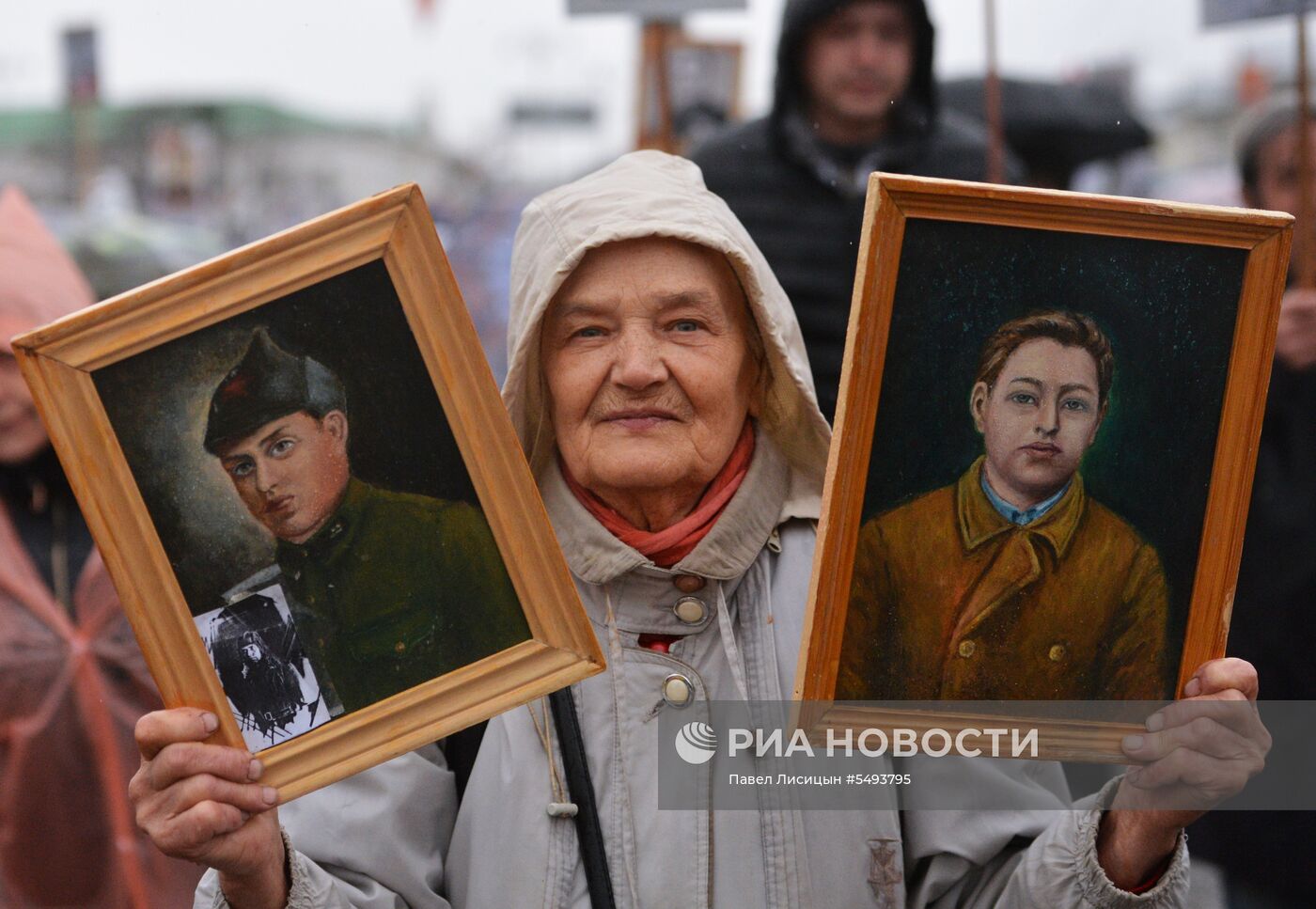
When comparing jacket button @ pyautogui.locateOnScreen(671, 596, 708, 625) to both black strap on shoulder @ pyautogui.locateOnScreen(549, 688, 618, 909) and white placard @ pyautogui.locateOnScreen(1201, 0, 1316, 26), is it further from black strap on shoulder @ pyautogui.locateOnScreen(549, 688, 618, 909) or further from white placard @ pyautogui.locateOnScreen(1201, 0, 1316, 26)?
white placard @ pyautogui.locateOnScreen(1201, 0, 1316, 26)

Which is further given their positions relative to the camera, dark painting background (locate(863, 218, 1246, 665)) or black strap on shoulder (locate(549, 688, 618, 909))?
black strap on shoulder (locate(549, 688, 618, 909))

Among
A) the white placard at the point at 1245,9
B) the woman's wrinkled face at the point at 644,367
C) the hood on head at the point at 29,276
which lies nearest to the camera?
the woman's wrinkled face at the point at 644,367

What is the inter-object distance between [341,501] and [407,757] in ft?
1.30

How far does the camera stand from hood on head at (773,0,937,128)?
10.2ft

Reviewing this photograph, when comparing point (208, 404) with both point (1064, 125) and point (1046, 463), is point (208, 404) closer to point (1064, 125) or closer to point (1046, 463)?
point (1046, 463)

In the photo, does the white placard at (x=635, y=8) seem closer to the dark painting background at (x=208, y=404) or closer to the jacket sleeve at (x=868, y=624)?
the dark painting background at (x=208, y=404)

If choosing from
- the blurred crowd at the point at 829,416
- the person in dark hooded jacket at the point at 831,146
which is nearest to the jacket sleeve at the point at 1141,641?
the blurred crowd at the point at 829,416

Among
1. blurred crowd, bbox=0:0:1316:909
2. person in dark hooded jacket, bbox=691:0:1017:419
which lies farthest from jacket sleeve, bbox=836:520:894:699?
person in dark hooded jacket, bbox=691:0:1017:419

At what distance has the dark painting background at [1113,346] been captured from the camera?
5.49 feet

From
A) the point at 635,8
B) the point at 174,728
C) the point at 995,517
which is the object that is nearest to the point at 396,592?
the point at 174,728

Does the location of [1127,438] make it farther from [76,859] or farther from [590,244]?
[76,859]

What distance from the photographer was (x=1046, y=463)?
173 centimetres

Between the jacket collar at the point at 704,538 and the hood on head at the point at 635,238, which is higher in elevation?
the hood on head at the point at 635,238

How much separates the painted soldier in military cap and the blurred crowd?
133cm
